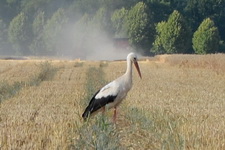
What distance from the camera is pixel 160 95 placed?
18.0m

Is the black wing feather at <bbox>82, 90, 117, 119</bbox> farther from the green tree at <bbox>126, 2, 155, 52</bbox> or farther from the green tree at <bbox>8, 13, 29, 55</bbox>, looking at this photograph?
the green tree at <bbox>8, 13, 29, 55</bbox>

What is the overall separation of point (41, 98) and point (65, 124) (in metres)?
6.59

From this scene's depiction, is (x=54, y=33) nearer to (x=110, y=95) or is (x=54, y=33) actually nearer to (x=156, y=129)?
(x=110, y=95)

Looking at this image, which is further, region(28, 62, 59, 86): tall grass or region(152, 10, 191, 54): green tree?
region(152, 10, 191, 54): green tree

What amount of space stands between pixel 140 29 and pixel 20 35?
122 ft

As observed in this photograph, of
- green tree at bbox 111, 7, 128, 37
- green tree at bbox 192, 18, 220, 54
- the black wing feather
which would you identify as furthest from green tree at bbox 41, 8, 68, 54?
the black wing feather

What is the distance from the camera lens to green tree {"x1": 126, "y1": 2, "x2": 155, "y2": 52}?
95.6 m

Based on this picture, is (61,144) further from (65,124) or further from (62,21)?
(62,21)

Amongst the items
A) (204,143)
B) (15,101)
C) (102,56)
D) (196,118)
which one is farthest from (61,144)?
(102,56)

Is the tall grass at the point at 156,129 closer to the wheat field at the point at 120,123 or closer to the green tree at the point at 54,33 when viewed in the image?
the wheat field at the point at 120,123

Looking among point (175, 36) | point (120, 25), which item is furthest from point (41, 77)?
point (120, 25)

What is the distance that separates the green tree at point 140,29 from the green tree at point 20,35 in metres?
32.4

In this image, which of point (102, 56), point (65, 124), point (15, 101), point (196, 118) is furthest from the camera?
point (102, 56)

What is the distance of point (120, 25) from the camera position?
11869 centimetres
